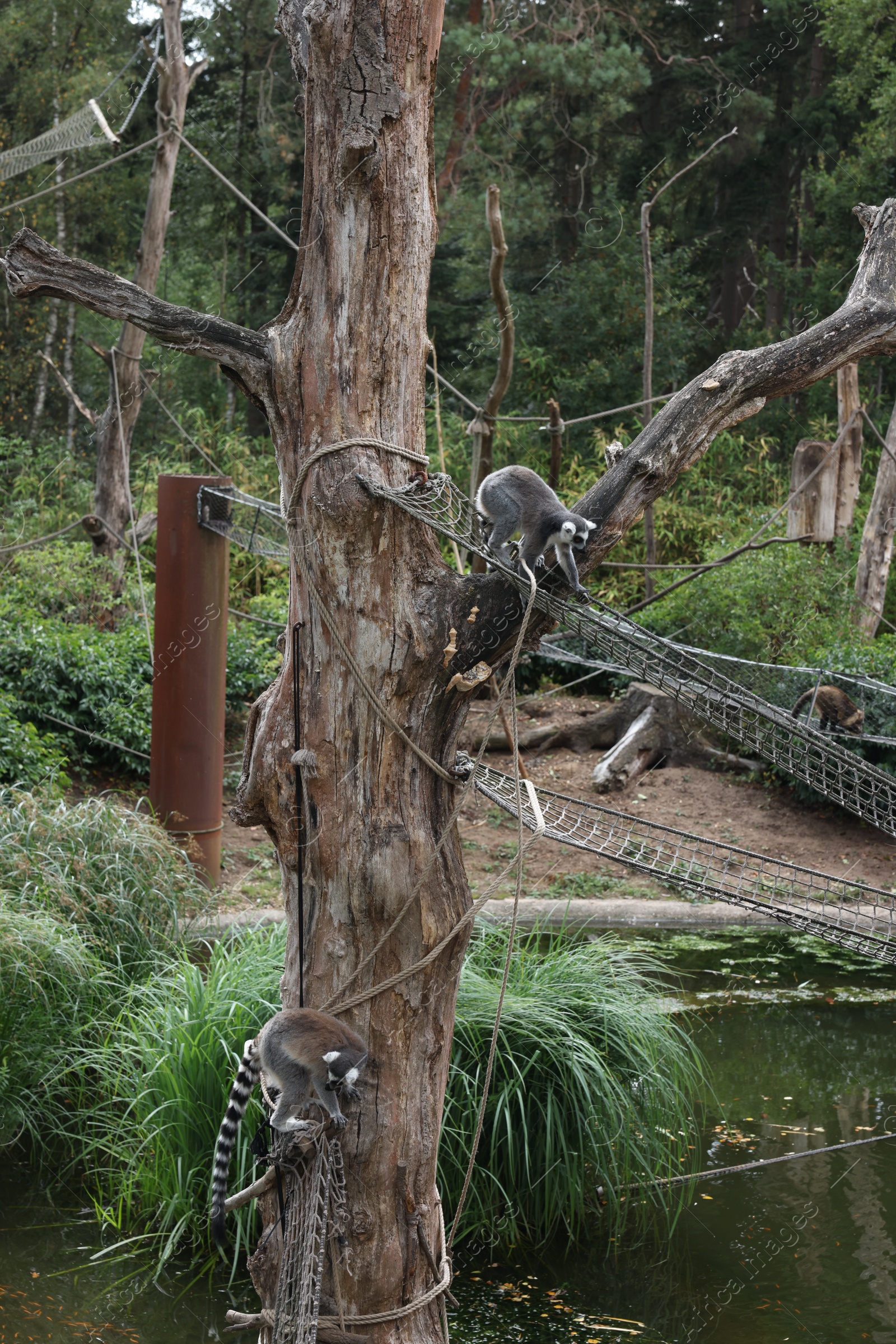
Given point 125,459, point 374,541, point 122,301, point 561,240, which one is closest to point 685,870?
point 374,541

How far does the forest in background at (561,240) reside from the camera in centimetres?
1068

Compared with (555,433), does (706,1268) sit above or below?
below

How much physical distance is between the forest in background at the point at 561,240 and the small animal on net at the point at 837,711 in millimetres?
1625

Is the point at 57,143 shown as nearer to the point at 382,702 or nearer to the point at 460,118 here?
the point at 382,702

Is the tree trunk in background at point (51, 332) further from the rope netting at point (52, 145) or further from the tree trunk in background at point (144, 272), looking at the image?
the rope netting at point (52, 145)

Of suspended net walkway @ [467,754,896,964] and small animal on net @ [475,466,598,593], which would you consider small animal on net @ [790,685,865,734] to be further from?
small animal on net @ [475,466,598,593]

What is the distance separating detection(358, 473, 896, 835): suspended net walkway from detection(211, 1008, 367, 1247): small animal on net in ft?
3.24

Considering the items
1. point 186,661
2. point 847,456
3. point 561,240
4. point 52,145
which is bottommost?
point 186,661

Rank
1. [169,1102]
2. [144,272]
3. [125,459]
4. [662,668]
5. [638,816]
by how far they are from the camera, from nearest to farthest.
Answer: [662,668], [169,1102], [638,816], [125,459], [144,272]

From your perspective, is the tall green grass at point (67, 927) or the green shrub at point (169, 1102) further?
the tall green grass at point (67, 927)

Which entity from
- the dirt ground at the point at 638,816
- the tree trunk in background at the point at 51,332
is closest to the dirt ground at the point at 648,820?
the dirt ground at the point at 638,816

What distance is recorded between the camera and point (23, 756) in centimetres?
686

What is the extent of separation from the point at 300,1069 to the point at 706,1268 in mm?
2190

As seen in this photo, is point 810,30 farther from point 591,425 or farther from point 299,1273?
point 299,1273
